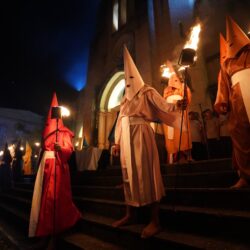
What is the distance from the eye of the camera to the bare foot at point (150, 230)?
7.68 feet

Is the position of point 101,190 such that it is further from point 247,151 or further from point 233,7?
point 233,7

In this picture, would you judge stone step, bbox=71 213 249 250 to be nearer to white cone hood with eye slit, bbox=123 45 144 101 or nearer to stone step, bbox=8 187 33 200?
white cone hood with eye slit, bbox=123 45 144 101

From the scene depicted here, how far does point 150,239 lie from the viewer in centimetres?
235

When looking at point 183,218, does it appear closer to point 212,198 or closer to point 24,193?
point 212,198

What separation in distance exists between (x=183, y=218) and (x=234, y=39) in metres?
3.09

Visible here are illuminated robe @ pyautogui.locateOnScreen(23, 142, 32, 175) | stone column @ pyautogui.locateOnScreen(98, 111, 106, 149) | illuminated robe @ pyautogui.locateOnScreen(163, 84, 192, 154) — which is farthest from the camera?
illuminated robe @ pyautogui.locateOnScreen(23, 142, 32, 175)

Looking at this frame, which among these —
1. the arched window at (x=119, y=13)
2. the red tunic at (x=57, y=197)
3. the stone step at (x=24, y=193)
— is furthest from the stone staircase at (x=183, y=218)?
the arched window at (x=119, y=13)

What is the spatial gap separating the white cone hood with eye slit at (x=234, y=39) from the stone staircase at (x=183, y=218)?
6.67 feet

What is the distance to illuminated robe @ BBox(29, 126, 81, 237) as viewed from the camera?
10.5 feet

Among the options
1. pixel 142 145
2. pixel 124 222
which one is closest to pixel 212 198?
pixel 142 145

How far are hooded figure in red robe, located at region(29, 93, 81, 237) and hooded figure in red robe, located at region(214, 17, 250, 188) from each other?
113 inches

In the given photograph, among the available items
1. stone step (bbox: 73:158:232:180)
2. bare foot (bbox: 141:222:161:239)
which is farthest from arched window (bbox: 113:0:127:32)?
bare foot (bbox: 141:222:161:239)

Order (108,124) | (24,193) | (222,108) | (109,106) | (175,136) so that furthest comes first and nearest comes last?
(109,106) → (108,124) → (24,193) → (175,136) → (222,108)

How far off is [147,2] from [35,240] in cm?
1262
